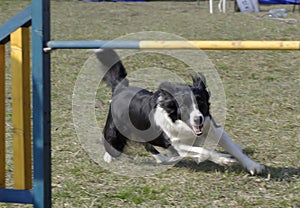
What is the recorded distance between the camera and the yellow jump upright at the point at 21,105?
11.4ft

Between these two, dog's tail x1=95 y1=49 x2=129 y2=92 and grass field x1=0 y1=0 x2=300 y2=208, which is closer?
grass field x1=0 y1=0 x2=300 y2=208

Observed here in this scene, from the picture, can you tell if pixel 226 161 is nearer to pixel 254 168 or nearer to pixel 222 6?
pixel 254 168

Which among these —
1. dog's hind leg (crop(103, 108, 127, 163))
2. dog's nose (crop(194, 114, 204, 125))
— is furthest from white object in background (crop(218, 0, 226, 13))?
dog's nose (crop(194, 114, 204, 125))

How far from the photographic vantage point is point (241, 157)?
14.9ft

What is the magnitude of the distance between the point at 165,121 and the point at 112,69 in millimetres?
794

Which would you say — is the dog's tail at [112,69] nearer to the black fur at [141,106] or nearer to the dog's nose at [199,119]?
the black fur at [141,106]

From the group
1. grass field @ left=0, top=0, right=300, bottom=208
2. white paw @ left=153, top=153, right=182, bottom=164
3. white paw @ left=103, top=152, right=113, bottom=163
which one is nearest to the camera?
grass field @ left=0, top=0, right=300, bottom=208

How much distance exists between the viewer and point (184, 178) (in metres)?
4.49

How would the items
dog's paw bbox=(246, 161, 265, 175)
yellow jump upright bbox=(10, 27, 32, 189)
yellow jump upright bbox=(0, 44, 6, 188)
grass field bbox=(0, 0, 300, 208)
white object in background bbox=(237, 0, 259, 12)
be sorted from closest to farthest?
yellow jump upright bbox=(10, 27, 32, 189) → yellow jump upright bbox=(0, 44, 6, 188) → grass field bbox=(0, 0, 300, 208) → dog's paw bbox=(246, 161, 265, 175) → white object in background bbox=(237, 0, 259, 12)

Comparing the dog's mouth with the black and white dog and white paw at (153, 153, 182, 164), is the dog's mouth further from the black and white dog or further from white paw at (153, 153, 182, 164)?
white paw at (153, 153, 182, 164)

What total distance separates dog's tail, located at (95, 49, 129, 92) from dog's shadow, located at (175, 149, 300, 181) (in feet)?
2.70

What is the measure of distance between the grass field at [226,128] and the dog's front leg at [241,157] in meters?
0.06

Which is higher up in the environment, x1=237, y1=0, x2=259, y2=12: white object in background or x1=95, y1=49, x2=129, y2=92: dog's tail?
x1=237, y1=0, x2=259, y2=12: white object in background

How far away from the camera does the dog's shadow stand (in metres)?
4.46
